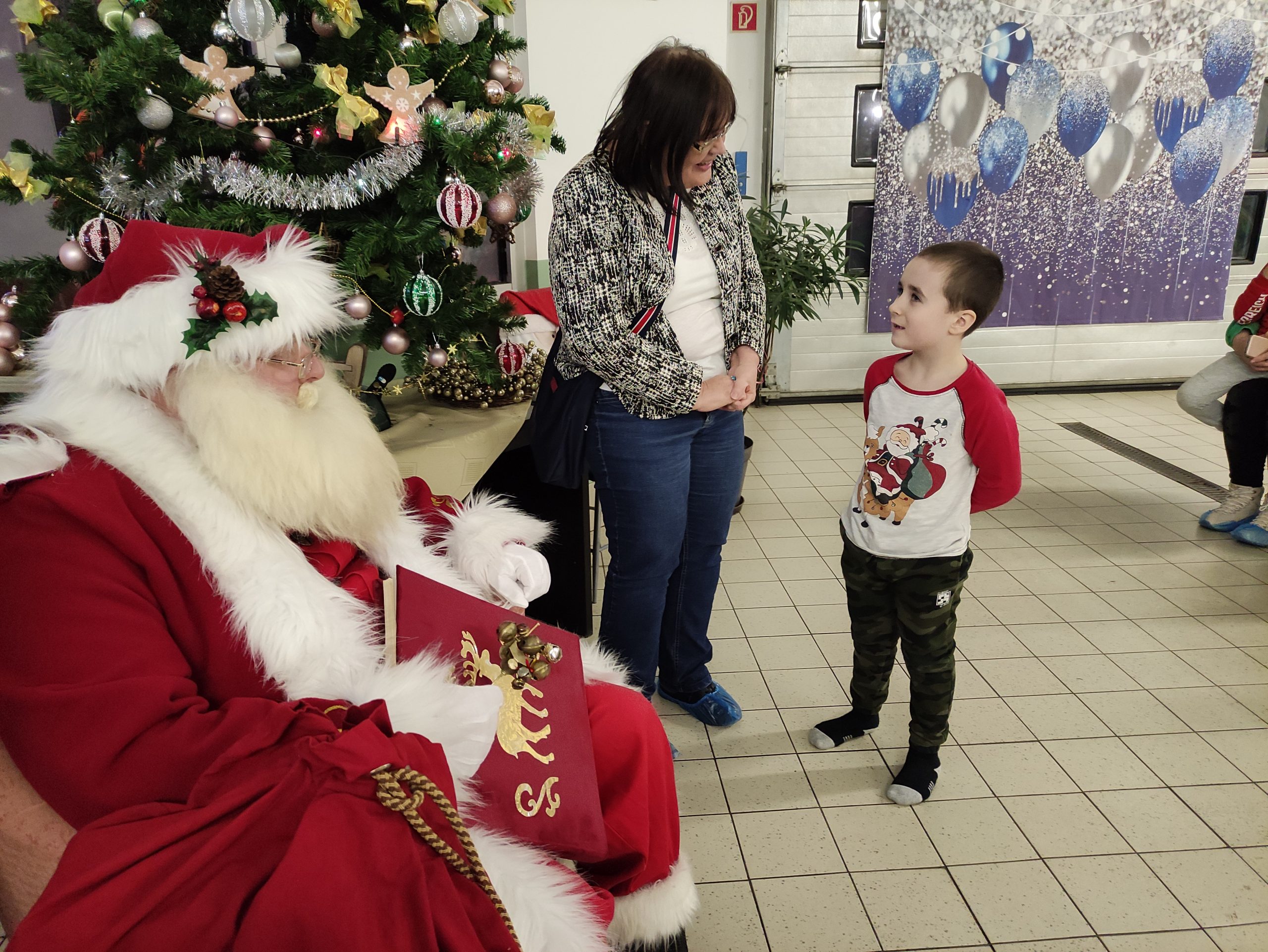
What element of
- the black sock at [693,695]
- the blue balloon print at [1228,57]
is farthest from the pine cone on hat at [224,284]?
the blue balloon print at [1228,57]

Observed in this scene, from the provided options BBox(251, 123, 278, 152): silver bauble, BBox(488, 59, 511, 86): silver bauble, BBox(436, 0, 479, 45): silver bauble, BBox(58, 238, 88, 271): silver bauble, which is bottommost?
BBox(58, 238, 88, 271): silver bauble

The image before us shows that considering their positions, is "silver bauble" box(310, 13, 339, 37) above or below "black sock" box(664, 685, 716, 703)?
above

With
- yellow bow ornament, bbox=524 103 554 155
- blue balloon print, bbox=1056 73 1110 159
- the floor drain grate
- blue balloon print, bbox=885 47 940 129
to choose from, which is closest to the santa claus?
yellow bow ornament, bbox=524 103 554 155

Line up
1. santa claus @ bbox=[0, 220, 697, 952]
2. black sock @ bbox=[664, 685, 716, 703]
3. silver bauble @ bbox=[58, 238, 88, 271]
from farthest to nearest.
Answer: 1. black sock @ bbox=[664, 685, 716, 703]
2. silver bauble @ bbox=[58, 238, 88, 271]
3. santa claus @ bbox=[0, 220, 697, 952]

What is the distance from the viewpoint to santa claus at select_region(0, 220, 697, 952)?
0.80 meters

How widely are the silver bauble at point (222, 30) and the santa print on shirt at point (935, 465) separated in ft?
5.00

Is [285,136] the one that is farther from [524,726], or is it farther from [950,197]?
[950,197]

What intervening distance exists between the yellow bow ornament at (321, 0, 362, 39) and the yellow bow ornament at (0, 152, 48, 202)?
2.24 feet

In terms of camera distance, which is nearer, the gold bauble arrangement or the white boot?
the gold bauble arrangement

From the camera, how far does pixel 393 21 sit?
1.88m

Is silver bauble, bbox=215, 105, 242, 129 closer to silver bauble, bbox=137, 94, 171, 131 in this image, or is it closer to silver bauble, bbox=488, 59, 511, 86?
silver bauble, bbox=137, 94, 171, 131

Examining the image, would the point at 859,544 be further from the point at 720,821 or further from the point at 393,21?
the point at 393,21

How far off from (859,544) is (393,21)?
1.57m

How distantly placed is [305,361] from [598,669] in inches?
24.7
